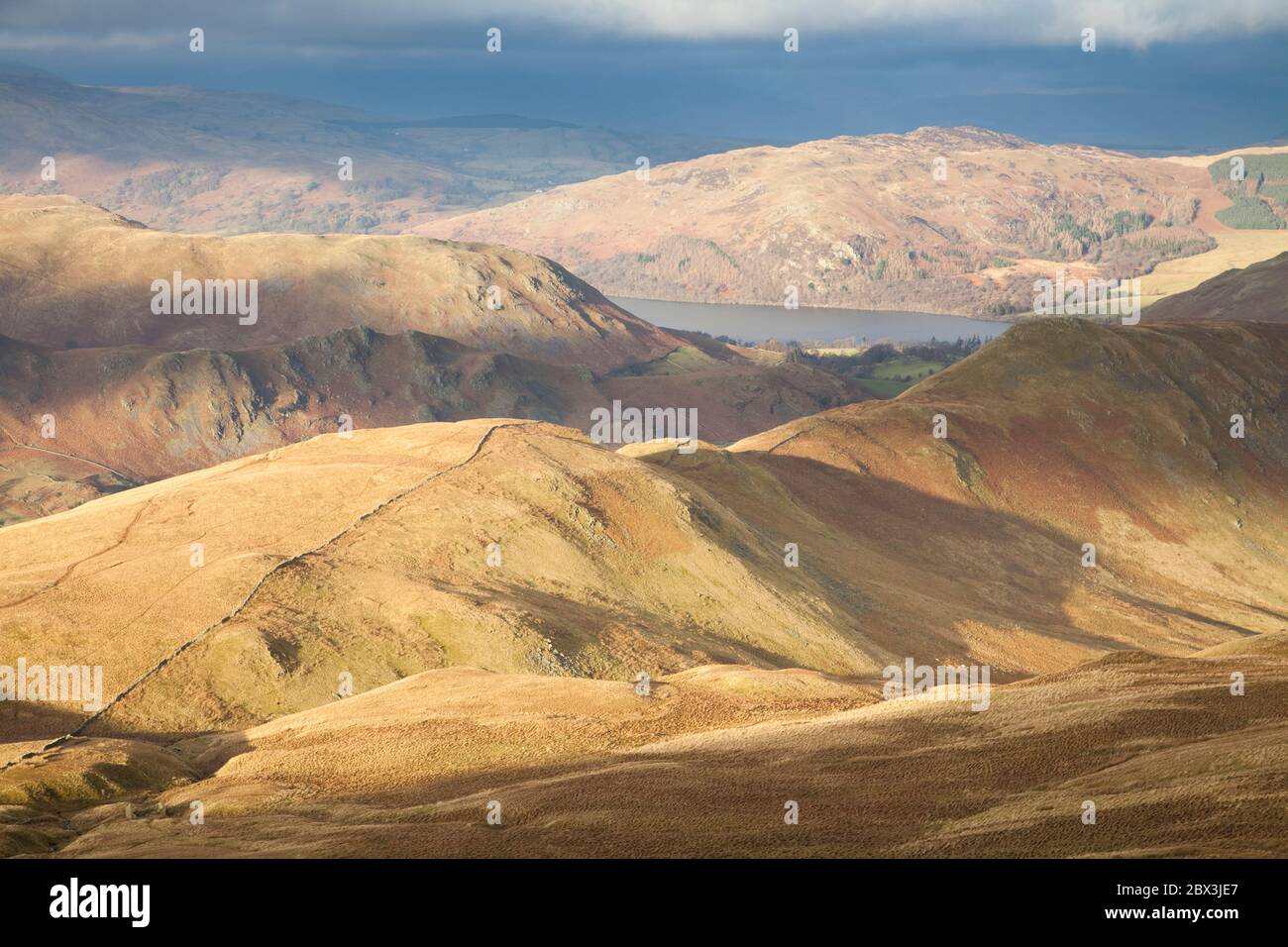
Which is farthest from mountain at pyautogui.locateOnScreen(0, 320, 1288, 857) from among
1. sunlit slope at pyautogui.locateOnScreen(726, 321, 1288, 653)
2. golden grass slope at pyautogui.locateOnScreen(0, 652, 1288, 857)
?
sunlit slope at pyautogui.locateOnScreen(726, 321, 1288, 653)

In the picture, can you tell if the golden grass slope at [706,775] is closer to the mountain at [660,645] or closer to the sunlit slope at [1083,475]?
the mountain at [660,645]

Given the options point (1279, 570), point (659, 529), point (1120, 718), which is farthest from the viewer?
point (1279, 570)

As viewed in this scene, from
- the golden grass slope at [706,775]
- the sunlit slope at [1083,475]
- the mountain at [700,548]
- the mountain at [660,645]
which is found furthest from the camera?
the sunlit slope at [1083,475]

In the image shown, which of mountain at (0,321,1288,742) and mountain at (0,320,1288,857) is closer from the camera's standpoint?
mountain at (0,320,1288,857)

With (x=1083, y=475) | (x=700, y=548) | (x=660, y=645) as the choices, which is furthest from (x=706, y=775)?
(x=1083, y=475)

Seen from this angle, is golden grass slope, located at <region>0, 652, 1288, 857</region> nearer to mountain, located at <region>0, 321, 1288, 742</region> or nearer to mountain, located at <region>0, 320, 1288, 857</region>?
mountain, located at <region>0, 320, 1288, 857</region>

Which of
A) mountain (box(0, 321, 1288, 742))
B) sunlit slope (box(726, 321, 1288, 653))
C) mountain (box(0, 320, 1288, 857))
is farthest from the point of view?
sunlit slope (box(726, 321, 1288, 653))

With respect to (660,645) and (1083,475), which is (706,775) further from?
(1083,475)

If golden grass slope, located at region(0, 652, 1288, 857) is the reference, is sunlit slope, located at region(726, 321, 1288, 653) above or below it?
above

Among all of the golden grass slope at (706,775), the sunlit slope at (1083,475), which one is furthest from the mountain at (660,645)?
the sunlit slope at (1083,475)
